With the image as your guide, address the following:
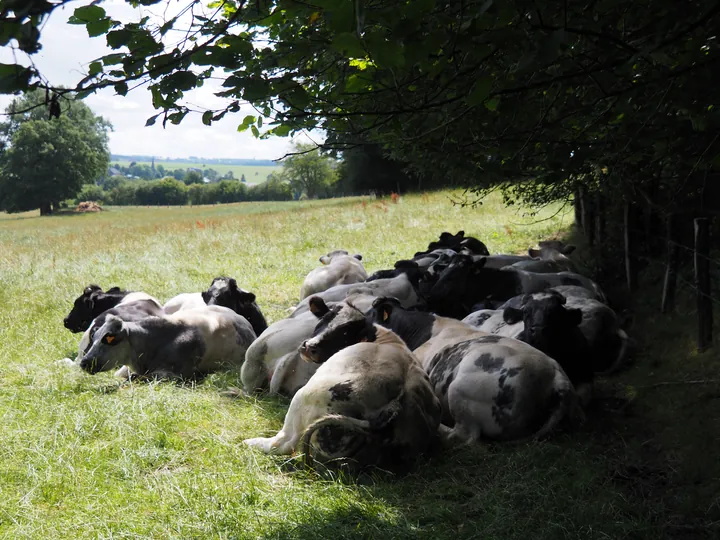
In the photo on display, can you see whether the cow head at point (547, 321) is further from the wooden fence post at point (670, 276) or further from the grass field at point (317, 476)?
the wooden fence post at point (670, 276)

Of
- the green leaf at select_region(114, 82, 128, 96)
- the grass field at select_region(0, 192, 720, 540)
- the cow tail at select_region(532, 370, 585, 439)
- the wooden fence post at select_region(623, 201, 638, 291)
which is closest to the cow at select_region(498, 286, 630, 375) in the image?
the grass field at select_region(0, 192, 720, 540)

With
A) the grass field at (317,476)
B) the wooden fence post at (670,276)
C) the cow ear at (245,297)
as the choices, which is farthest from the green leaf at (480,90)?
the cow ear at (245,297)

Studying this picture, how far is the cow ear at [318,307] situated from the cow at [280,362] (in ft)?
0.76

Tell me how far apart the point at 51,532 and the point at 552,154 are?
14.3ft

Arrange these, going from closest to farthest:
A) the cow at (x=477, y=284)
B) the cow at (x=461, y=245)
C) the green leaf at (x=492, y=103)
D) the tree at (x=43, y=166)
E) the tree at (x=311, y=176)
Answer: the green leaf at (x=492, y=103) < the cow at (x=477, y=284) < the cow at (x=461, y=245) < the tree at (x=43, y=166) < the tree at (x=311, y=176)

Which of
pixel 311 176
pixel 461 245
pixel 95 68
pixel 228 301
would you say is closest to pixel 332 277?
pixel 228 301

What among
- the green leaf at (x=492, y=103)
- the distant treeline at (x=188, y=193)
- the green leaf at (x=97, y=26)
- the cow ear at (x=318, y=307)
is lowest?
the cow ear at (x=318, y=307)

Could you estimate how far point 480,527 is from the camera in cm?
454

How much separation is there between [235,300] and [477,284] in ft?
11.6

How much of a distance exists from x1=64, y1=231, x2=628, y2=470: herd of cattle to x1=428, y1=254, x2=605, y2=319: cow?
2 cm

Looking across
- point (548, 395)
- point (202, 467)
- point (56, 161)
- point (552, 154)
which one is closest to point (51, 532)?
point (202, 467)

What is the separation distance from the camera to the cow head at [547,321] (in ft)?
23.1

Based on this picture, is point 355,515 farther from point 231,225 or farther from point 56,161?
point 56,161

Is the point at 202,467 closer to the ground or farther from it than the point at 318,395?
closer to the ground
